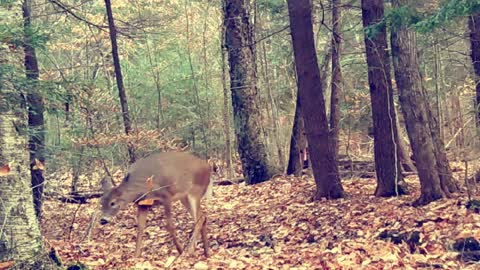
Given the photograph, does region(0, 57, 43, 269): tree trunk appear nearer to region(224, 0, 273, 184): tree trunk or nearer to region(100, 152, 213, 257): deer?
region(100, 152, 213, 257): deer

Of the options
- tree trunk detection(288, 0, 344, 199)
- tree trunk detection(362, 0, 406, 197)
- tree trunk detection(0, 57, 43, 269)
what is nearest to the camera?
tree trunk detection(0, 57, 43, 269)

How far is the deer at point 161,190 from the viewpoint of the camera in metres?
9.12

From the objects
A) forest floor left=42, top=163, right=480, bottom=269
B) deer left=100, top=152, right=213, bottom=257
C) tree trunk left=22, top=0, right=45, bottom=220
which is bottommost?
forest floor left=42, top=163, right=480, bottom=269

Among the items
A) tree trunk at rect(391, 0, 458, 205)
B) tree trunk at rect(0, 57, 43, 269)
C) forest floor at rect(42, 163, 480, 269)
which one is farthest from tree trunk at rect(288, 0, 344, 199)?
tree trunk at rect(0, 57, 43, 269)

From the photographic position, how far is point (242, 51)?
15.9 m

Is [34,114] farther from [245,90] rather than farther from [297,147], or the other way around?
[297,147]

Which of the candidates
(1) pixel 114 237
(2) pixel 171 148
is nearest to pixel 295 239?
(1) pixel 114 237

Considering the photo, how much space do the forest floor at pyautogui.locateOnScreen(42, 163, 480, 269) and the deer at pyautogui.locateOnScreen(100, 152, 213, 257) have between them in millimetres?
448

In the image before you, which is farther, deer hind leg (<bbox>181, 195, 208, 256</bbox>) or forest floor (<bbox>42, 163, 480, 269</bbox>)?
deer hind leg (<bbox>181, 195, 208, 256</bbox>)

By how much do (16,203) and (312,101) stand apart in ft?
20.9

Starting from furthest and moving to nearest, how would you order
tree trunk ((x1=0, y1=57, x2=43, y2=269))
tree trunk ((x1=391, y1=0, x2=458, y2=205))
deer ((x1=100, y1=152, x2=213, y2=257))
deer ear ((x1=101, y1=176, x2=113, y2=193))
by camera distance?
tree trunk ((x1=391, y1=0, x2=458, y2=205)) < deer ear ((x1=101, y1=176, x2=113, y2=193)) < deer ((x1=100, y1=152, x2=213, y2=257)) < tree trunk ((x1=0, y1=57, x2=43, y2=269))

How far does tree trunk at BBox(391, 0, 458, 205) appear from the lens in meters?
9.98

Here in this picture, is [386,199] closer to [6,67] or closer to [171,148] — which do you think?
[171,148]

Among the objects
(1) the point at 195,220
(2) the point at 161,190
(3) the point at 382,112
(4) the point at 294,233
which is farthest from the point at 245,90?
(2) the point at 161,190
